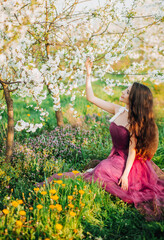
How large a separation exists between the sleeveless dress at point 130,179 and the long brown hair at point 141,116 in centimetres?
14

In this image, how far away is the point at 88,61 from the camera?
3145mm

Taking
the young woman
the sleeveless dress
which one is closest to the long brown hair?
the young woman

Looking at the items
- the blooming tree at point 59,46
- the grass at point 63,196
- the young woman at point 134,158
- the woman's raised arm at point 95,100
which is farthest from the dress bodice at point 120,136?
the blooming tree at point 59,46

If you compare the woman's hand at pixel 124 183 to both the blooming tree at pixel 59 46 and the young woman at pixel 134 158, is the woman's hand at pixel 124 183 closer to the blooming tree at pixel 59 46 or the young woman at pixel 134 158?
the young woman at pixel 134 158

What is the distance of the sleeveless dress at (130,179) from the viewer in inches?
102

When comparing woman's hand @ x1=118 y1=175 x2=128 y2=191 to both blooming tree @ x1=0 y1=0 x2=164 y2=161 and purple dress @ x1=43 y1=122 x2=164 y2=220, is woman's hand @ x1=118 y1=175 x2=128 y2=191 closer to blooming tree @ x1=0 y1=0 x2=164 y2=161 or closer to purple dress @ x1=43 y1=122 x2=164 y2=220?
purple dress @ x1=43 y1=122 x2=164 y2=220


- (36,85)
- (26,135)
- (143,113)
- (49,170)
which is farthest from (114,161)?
(26,135)

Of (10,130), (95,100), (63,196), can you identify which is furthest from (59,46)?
(63,196)

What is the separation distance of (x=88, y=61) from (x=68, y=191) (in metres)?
1.83

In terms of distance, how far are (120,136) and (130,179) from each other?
23.1 inches

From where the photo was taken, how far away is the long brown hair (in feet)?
9.23

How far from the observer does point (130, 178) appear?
113 inches

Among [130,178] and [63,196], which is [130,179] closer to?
[130,178]

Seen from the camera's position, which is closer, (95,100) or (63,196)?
(63,196)
